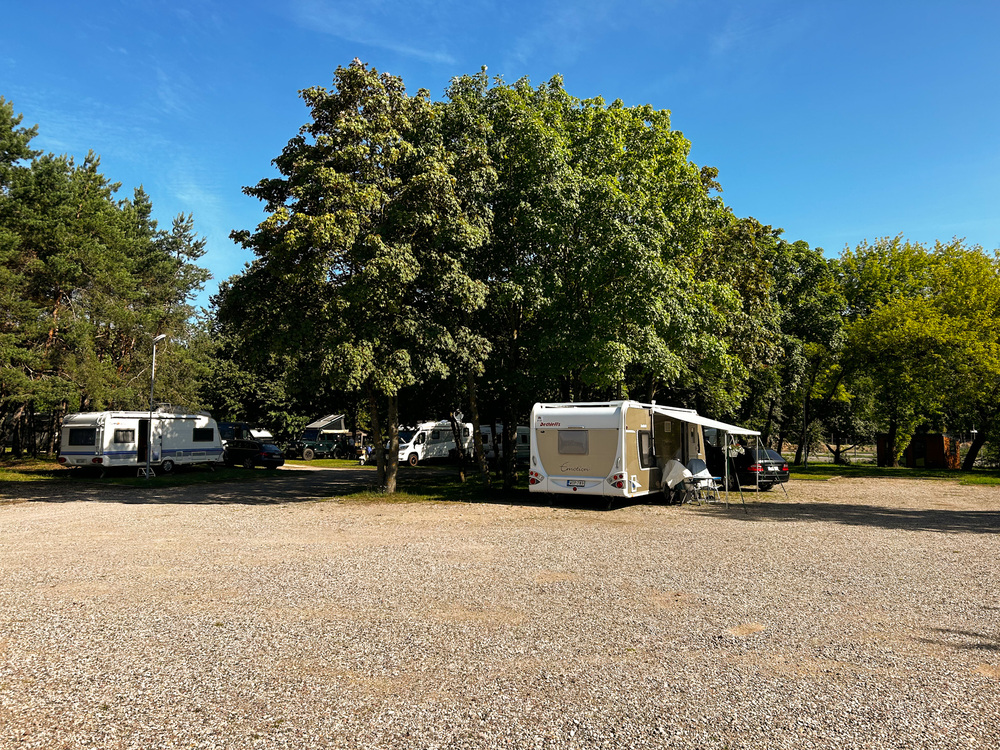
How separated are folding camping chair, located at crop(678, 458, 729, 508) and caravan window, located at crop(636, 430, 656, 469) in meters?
1.10

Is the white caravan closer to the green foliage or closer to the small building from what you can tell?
the green foliage

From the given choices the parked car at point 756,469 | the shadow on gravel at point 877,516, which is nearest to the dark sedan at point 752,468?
the parked car at point 756,469

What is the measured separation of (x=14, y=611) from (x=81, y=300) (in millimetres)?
29876

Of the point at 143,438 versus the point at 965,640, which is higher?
the point at 143,438

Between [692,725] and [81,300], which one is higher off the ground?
[81,300]

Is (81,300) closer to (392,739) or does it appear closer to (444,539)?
(444,539)

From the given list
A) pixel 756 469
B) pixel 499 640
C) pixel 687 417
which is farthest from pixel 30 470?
pixel 499 640

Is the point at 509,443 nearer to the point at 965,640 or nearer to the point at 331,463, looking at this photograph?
the point at 965,640

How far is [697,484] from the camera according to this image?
60.0ft

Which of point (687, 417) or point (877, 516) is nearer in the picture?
point (877, 516)

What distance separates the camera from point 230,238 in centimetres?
1822

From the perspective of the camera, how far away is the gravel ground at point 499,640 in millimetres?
4379

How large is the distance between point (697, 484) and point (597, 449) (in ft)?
11.3

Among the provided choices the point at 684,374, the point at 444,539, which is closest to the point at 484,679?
the point at 444,539
